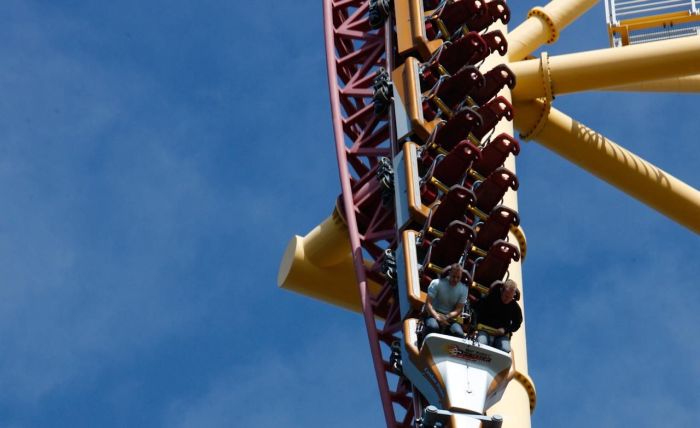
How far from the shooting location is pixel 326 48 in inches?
968

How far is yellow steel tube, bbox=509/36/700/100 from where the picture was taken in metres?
23.2

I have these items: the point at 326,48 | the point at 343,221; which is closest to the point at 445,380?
the point at 343,221

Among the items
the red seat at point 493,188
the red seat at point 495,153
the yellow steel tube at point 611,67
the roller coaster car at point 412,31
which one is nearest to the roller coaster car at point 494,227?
the red seat at point 493,188

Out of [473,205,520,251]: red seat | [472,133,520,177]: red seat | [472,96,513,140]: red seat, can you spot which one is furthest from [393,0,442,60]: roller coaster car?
[473,205,520,251]: red seat

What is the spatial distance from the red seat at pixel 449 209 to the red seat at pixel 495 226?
28 centimetres

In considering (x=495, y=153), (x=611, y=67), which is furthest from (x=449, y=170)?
(x=611, y=67)

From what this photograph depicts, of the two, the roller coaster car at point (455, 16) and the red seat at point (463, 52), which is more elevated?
the roller coaster car at point (455, 16)

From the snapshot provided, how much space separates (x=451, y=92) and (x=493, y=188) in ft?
6.25

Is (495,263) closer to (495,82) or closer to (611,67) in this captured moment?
(495,82)

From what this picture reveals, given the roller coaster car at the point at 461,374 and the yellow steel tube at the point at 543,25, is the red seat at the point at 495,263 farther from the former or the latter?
the yellow steel tube at the point at 543,25

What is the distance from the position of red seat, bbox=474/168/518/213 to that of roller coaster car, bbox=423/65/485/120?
161 centimetres

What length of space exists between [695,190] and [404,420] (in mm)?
6363

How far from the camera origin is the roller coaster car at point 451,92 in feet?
74.0

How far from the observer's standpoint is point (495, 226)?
813 inches
